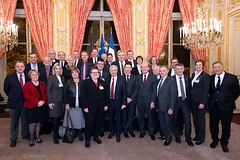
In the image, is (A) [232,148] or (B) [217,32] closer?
(A) [232,148]

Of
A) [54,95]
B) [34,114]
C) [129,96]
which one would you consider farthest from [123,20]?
[34,114]

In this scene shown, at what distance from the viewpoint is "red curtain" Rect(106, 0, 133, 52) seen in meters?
7.56

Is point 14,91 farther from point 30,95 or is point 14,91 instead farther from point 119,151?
point 119,151

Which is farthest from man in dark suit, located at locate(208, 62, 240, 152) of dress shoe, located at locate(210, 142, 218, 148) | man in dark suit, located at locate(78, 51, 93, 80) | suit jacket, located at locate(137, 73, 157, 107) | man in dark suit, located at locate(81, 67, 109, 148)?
man in dark suit, located at locate(78, 51, 93, 80)

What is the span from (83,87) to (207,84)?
7.04 feet

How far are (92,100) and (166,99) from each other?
1339 millimetres

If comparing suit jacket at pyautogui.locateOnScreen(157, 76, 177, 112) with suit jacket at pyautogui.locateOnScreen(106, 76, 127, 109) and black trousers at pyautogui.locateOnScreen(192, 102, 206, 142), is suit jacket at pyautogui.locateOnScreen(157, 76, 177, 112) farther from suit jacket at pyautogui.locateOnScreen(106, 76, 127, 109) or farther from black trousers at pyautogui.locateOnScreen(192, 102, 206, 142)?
suit jacket at pyautogui.locateOnScreen(106, 76, 127, 109)

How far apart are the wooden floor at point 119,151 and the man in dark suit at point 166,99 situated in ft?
0.92

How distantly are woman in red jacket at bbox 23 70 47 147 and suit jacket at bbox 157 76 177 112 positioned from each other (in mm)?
2156

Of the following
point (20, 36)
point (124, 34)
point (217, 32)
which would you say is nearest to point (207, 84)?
→ point (217, 32)

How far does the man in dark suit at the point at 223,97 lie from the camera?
374 cm

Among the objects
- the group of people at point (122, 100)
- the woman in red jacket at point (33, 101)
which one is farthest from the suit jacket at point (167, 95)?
the woman in red jacket at point (33, 101)

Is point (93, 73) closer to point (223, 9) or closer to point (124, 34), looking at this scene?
point (124, 34)

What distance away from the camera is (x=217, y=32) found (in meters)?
5.68
